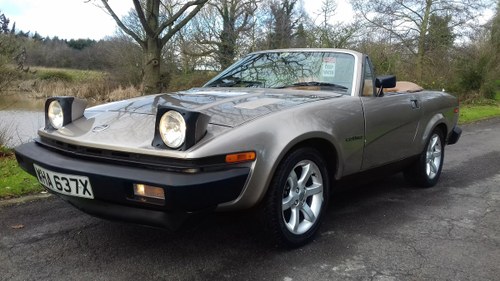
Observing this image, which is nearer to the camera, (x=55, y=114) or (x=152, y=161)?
(x=152, y=161)

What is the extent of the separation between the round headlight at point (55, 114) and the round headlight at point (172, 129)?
1.01 m

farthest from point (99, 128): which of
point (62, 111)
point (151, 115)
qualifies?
point (62, 111)

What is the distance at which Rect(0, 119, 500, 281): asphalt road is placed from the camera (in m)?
2.68

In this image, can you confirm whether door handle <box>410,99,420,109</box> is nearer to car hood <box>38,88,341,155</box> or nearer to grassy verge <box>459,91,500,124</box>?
car hood <box>38,88,341,155</box>

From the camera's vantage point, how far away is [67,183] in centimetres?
256

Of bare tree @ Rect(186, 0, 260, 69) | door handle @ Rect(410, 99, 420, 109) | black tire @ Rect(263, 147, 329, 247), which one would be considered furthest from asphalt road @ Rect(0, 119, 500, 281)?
bare tree @ Rect(186, 0, 260, 69)

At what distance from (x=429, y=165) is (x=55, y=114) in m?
3.79

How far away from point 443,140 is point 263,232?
314cm

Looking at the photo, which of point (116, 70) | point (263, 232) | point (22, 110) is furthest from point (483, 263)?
point (116, 70)

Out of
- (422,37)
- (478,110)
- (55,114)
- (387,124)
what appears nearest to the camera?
(55,114)

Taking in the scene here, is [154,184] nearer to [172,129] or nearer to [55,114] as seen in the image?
[172,129]

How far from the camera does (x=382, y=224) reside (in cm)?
359

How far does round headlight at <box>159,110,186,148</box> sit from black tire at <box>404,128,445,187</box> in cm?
298

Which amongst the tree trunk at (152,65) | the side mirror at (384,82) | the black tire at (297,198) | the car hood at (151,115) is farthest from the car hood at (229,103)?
the tree trunk at (152,65)
